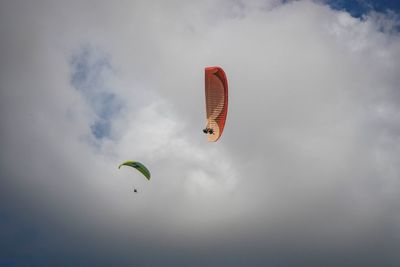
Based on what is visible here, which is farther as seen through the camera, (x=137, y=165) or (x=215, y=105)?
(x=137, y=165)

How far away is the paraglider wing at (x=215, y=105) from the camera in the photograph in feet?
164

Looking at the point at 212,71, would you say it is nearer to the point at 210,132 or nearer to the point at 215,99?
the point at 215,99

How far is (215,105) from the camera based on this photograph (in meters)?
50.7

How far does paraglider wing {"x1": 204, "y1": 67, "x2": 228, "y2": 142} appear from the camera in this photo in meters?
49.8

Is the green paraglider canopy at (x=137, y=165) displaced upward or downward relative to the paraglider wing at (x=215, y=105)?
upward

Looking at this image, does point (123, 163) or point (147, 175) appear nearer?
point (123, 163)

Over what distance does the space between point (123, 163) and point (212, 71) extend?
23195 millimetres

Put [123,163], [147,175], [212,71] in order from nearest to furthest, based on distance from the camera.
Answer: [212,71] < [123,163] < [147,175]

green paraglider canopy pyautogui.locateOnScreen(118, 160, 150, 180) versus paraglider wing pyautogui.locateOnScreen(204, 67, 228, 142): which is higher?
green paraglider canopy pyautogui.locateOnScreen(118, 160, 150, 180)

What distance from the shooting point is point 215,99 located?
5056 centimetres

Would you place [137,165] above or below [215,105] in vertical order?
above

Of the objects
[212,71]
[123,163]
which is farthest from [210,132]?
[123,163]

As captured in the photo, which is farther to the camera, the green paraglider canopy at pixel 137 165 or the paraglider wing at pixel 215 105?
the green paraglider canopy at pixel 137 165

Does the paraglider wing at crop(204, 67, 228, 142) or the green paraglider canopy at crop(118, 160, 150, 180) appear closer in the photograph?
the paraglider wing at crop(204, 67, 228, 142)
